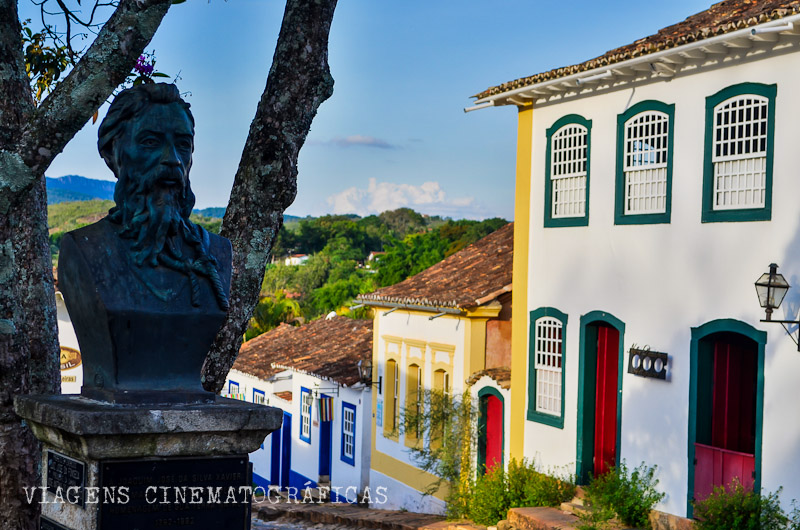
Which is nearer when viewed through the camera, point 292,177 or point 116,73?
point 116,73

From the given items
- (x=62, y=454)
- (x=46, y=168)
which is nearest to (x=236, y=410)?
(x=62, y=454)

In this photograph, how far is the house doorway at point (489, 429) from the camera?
696 inches

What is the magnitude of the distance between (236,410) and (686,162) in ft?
33.3

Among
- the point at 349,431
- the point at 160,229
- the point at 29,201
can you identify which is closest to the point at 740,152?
the point at 29,201

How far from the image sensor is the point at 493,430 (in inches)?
704

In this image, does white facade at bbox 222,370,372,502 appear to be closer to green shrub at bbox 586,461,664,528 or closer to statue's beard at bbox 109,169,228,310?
green shrub at bbox 586,461,664,528

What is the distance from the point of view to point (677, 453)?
1374cm

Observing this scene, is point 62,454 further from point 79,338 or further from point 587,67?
point 587,67

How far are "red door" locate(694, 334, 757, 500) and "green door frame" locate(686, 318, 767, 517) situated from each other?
0.30 feet

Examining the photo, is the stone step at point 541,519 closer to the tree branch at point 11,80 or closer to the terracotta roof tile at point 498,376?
the terracotta roof tile at point 498,376

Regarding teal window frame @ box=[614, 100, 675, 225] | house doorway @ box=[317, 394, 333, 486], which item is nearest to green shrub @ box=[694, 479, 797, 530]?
teal window frame @ box=[614, 100, 675, 225]

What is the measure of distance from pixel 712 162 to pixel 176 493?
33.0ft

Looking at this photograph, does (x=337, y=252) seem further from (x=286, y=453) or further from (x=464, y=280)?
(x=464, y=280)

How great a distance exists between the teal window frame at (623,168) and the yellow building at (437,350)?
3566mm
